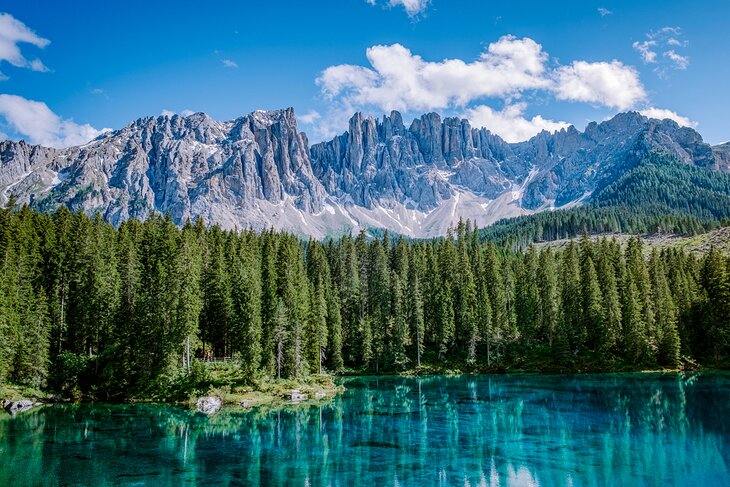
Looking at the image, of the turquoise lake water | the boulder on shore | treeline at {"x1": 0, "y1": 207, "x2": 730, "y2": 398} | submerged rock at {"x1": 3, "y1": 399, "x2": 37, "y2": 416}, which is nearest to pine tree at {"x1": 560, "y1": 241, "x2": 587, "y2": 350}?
treeline at {"x1": 0, "y1": 207, "x2": 730, "y2": 398}

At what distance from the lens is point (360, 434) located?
40.9m

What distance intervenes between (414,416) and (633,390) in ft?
95.9

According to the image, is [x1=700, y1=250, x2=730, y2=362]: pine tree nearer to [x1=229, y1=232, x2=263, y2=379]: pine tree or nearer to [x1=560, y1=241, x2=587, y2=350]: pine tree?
[x1=560, y1=241, x2=587, y2=350]: pine tree

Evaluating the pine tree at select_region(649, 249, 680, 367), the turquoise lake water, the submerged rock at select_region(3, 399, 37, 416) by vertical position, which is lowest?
the turquoise lake water

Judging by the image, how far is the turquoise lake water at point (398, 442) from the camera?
2931cm

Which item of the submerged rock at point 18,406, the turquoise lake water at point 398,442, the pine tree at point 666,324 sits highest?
the pine tree at point 666,324

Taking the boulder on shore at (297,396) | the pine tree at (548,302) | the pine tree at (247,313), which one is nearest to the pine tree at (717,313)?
the pine tree at (548,302)

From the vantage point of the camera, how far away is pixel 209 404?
180 ft

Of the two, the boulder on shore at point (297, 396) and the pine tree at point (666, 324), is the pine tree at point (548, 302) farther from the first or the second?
the boulder on shore at point (297, 396)

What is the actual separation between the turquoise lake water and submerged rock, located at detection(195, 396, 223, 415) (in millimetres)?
2100

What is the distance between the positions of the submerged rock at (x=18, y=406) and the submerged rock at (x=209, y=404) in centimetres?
1635

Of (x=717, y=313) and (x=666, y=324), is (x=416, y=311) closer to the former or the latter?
(x=666, y=324)

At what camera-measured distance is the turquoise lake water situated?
96.2 feet

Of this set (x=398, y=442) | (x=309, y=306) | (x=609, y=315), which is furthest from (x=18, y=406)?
(x=609, y=315)
